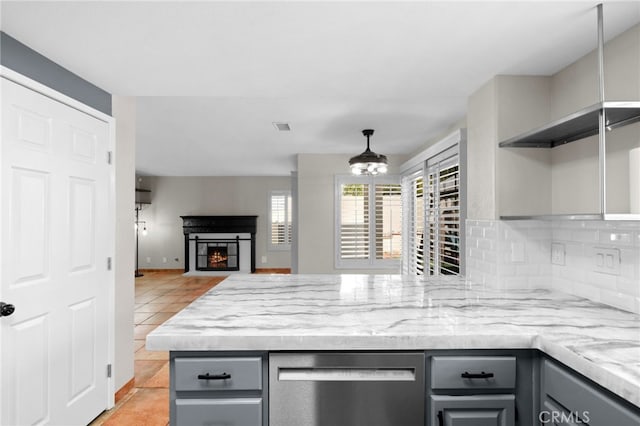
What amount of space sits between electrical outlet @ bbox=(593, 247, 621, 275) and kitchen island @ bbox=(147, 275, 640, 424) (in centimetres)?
17

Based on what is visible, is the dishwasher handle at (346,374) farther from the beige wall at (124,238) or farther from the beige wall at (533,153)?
the beige wall at (124,238)

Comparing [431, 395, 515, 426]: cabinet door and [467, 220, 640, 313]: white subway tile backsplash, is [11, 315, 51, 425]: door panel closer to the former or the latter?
[431, 395, 515, 426]: cabinet door

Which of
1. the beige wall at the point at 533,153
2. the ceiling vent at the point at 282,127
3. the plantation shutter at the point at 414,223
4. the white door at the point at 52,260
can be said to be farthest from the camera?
the plantation shutter at the point at 414,223

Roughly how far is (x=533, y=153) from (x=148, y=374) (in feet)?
11.1

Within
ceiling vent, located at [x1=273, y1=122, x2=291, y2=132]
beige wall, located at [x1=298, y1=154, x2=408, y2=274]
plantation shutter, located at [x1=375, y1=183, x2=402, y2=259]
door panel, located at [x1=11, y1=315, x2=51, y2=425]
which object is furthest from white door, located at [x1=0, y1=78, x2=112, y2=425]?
plantation shutter, located at [x1=375, y1=183, x2=402, y2=259]

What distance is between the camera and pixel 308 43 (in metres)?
1.82

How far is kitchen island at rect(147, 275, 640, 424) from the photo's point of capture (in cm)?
122

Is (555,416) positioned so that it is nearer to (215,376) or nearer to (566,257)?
(566,257)

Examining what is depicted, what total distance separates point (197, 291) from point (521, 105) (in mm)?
6010

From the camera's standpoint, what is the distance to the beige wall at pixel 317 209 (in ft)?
18.4

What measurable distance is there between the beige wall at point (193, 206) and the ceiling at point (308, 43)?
5.95 meters

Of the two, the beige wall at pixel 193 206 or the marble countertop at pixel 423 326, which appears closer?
the marble countertop at pixel 423 326

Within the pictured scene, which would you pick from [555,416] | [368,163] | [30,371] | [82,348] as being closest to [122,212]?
[82,348]

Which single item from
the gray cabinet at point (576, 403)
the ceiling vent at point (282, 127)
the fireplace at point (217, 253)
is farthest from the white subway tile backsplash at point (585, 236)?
the fireplace at point (217, 253)
